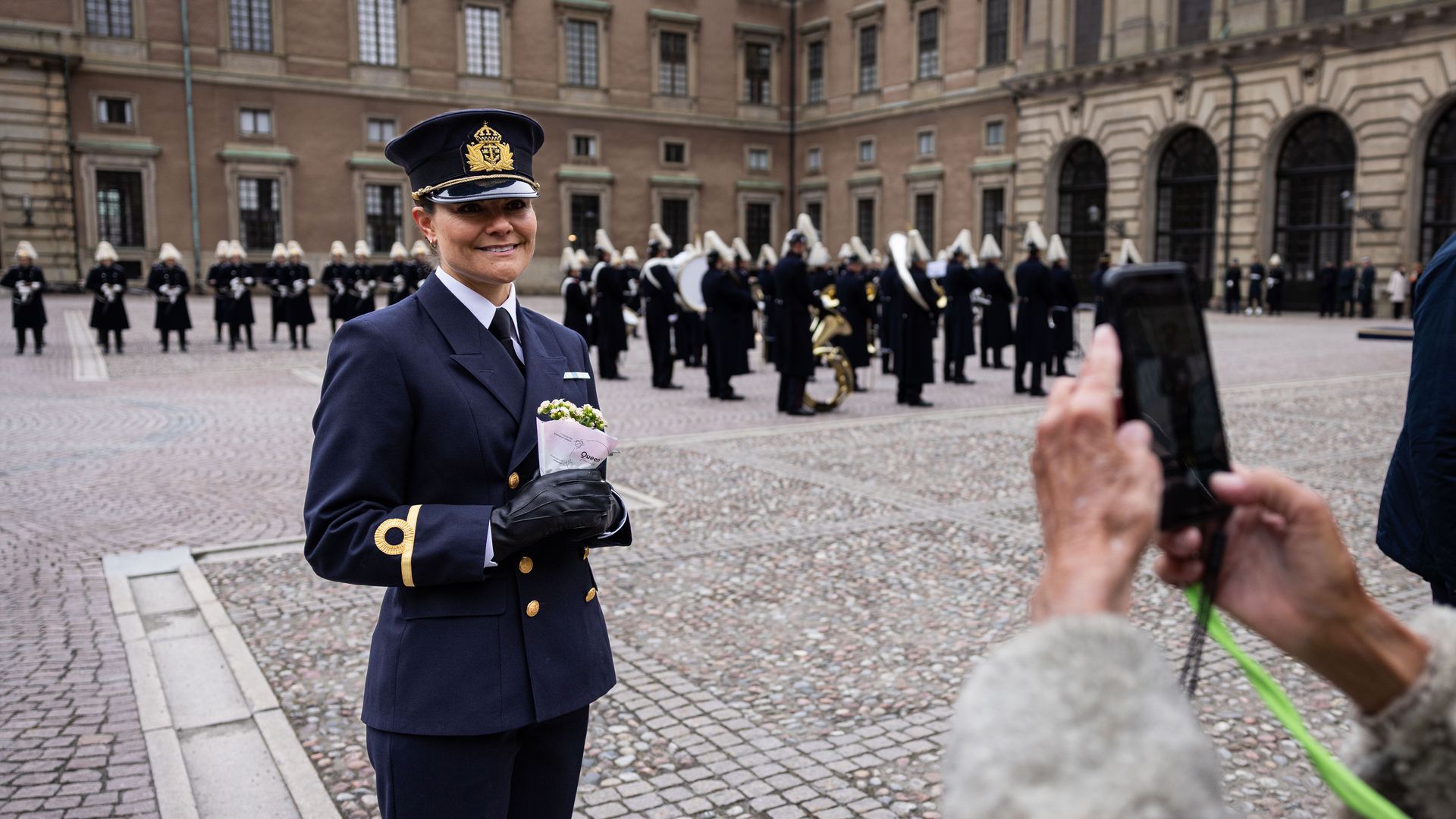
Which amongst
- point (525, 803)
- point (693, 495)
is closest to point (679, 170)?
point (693, 495)

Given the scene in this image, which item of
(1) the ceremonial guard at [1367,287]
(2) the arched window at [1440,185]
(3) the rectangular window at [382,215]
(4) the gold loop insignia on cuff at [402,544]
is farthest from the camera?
(3) the rectangular window at [382,215]

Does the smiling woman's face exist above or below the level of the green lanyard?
above

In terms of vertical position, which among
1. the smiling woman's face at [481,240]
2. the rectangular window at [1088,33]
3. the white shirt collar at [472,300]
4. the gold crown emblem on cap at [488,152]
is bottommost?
the white shirt collar at [472,300]

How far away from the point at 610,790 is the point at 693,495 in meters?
4.55

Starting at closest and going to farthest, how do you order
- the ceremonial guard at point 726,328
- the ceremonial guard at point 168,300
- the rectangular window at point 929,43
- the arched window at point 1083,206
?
the ceremonial guard at point 726,328 → the ceremonial guard at point 168,300 → the arched window at point 1083,206 → the rectangular window at point 929,43

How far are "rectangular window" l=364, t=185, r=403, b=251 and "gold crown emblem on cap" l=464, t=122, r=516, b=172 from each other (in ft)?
127

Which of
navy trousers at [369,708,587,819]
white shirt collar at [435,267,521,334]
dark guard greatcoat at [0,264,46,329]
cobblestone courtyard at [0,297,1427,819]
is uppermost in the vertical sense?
A: white shirt collar at [435,267,521,334]

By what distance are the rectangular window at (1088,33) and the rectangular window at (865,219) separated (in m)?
10.5

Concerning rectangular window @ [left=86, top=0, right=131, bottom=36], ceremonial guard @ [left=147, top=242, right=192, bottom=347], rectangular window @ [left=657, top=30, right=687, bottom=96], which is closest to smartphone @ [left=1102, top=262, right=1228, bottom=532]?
ceremonial guard @ [left=147, top=242, right=192, bottom=347]

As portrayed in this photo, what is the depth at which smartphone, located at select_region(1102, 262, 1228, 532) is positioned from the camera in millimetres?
1046

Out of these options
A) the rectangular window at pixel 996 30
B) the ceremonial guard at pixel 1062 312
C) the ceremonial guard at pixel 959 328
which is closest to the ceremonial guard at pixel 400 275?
the ceremonial guard at pixel 959 328

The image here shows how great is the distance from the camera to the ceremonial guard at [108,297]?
63.8ft

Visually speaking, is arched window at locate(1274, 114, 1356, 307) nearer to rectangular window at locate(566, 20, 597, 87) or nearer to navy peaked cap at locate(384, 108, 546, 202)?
rectangular window at locate(566, 20, 597, 87)

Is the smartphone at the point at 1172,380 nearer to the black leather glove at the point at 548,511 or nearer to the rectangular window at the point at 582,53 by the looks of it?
the black leather glove at the point at 548,511
